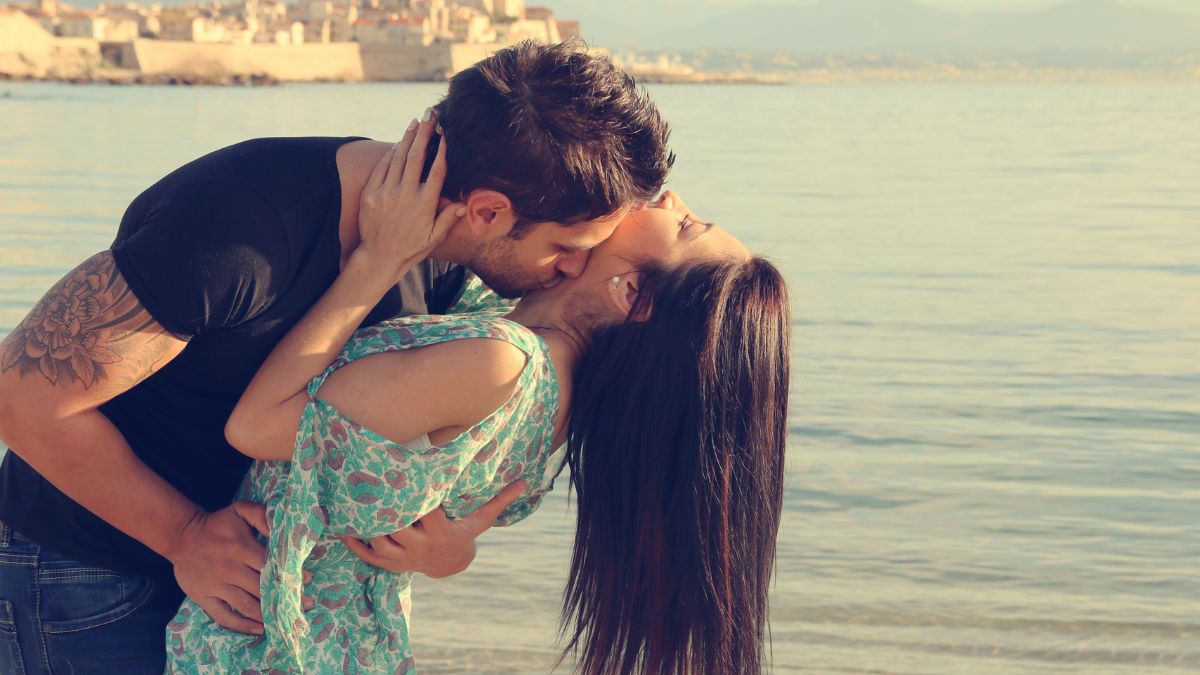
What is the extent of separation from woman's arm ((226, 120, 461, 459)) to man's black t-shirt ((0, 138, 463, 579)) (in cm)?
4

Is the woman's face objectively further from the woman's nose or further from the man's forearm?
the man's forearm

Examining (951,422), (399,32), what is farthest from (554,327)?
(399,32)

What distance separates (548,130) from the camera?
1925 millimetres

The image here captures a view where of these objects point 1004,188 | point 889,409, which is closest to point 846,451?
point 889,409

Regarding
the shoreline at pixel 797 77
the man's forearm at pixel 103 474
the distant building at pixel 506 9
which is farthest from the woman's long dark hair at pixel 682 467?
the distant building at pixel 506 9

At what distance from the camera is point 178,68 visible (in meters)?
67.6

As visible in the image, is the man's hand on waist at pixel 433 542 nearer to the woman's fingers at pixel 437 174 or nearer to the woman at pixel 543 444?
the woman at pixel 543 444

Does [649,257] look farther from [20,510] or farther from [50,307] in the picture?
[20,510]

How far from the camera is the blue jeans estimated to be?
195cm

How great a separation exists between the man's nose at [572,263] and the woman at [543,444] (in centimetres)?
5

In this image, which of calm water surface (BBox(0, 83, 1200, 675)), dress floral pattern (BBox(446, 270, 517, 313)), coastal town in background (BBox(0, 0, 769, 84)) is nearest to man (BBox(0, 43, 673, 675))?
dress floral pattern (BBox(446, 270, 517, 313))

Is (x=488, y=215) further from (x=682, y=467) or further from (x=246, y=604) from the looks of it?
(x=246, y=604)

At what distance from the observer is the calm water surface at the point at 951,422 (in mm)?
4355

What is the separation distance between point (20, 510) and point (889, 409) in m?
5.67
